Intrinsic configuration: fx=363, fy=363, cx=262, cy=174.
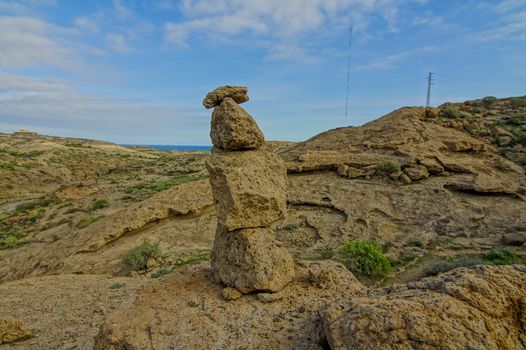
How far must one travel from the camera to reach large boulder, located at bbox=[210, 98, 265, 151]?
5441mm

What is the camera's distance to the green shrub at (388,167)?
44.6 feet

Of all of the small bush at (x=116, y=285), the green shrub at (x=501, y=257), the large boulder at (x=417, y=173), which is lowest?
the small bush at (x=116, y=285)

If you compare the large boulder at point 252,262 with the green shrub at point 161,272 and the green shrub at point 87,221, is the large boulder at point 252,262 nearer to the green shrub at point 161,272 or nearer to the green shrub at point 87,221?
the green shrub at point 161,272

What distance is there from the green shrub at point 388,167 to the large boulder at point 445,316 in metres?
10.4

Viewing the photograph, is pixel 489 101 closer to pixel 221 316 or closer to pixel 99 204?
pixel 99 204

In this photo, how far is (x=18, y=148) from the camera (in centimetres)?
4719

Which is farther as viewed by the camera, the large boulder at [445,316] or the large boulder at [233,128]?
the large boulder at [233,128]

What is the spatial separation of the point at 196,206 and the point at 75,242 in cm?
405

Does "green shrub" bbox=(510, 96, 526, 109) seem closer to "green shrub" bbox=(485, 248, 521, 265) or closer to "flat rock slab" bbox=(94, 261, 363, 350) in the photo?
"green shrub" bbox=(485, 248, 521, 265)

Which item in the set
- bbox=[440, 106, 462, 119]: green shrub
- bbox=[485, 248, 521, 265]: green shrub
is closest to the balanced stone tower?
bbox=[485, 248, 521, 265]: green shrub

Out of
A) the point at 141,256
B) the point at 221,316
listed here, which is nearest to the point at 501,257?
the point at 221,316

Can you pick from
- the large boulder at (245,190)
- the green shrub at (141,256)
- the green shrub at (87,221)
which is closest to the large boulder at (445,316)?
the large boulder at (245,190)

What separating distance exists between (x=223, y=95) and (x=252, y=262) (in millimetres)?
2634

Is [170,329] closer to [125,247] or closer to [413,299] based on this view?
[413,299]
